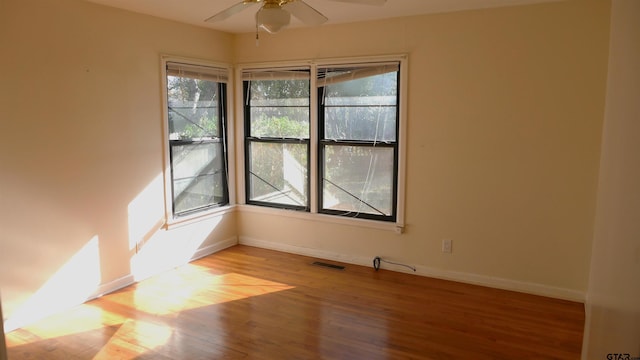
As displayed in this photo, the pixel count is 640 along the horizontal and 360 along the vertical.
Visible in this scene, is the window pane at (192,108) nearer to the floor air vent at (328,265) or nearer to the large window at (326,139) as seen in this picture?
the large window at (326,139)

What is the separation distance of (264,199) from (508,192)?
2553 mm

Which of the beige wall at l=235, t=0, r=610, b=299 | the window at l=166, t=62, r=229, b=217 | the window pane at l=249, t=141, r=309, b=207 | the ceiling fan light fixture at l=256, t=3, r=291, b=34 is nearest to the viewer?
the ceiling fan light fixture at l=256, t=3, r=291, b=34

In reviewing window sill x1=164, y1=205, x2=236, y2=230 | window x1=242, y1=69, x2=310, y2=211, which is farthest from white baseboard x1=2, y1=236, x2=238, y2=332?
window x1=242, y1=69, x2=310, y2=211

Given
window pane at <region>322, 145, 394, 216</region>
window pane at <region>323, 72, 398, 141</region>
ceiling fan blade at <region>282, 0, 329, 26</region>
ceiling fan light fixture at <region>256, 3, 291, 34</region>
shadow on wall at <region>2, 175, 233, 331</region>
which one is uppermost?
ceiling fan blade at <region>282, 0, 329, 26</region>

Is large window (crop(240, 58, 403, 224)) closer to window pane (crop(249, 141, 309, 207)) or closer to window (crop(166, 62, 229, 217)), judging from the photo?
window pane (crop(249, 141, 309, 207))

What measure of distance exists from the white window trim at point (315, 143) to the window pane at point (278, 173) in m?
0.11

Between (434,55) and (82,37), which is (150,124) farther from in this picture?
(434,55)

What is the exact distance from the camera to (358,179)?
4.55 metres

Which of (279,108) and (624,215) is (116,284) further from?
(624,215)

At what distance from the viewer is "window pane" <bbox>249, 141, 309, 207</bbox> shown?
488 cm

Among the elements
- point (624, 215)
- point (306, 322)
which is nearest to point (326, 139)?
point (306, 322)

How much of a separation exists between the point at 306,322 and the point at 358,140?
1.89 m

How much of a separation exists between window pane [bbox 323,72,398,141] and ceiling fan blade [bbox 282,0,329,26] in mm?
1731

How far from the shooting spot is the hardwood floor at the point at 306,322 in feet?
9.56
